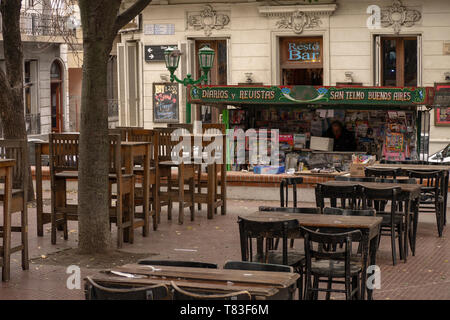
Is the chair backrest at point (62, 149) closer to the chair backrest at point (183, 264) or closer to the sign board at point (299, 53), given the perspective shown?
the chair backrest at point (183, 264)

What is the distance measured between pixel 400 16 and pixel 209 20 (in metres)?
5.68

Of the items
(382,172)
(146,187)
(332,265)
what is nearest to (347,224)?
(332,265)

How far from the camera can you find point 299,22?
25.3 metres

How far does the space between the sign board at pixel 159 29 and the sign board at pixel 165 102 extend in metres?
1.56

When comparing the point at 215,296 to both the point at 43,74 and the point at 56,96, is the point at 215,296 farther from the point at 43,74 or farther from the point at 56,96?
the point at 56,96

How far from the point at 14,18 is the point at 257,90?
5332 millimetres

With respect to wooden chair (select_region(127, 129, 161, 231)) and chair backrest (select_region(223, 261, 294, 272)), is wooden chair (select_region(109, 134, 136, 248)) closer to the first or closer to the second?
wooden chair (select_region(127, 129, 161, 231))

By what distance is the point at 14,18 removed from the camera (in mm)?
16438

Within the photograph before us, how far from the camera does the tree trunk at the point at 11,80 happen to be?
16344 mm

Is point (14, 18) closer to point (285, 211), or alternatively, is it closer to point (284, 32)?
point (285, 211)

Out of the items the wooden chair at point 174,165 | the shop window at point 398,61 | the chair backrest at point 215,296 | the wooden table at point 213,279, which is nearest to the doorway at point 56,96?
the shop window at point 398,61
